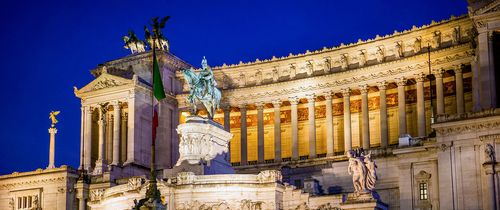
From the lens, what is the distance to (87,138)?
87.2 m

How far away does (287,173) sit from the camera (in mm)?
73500

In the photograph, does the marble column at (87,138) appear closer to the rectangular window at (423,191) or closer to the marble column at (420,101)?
the marble column at (420,101)

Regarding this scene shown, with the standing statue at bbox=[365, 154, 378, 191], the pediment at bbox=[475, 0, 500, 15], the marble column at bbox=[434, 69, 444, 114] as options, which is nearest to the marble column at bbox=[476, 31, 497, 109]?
the pediment at bbox=[475, 0, 500, 15]

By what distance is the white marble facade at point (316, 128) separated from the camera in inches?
2266

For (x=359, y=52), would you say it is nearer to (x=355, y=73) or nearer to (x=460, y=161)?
(x=355, y=73)

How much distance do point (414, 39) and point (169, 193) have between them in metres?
33.3

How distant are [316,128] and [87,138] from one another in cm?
2376

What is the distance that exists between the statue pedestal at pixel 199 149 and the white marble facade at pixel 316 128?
219 centimetres

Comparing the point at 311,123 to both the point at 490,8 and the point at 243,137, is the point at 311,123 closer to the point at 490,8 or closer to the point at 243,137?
the point at 243,137

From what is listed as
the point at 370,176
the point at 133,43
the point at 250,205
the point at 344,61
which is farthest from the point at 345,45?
the point at 370,176

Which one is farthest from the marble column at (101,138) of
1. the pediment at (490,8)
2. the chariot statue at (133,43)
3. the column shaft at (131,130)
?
the pediment at (490,8)

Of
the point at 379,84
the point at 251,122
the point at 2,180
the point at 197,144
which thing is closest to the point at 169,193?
the point at 197,144

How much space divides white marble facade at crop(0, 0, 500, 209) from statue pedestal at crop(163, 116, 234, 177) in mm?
2193

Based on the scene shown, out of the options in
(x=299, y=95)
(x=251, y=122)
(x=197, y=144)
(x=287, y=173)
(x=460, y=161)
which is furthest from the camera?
(x=251, y=122)
